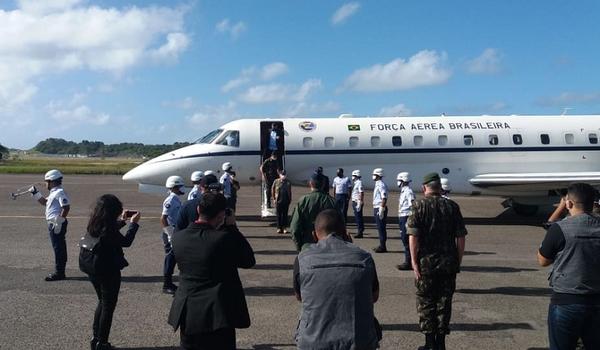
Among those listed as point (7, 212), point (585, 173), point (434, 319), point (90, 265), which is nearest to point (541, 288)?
point (434, 319)

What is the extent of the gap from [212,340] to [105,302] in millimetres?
2236

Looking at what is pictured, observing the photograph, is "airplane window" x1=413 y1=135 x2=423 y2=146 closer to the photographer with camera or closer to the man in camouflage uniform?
the man in camouflage uniform

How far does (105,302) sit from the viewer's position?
5.68 meters

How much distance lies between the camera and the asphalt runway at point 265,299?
614 cm

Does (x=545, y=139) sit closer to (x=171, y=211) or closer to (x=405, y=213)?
(x=405, y=213)

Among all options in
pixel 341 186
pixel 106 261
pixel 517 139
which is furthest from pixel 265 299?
pixel 517 139

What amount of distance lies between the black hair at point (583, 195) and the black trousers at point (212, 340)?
288 centimetres

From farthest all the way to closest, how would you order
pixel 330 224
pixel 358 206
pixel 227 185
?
1. pixel 358 206
2. pixel 227 185
3. pixel 330 224

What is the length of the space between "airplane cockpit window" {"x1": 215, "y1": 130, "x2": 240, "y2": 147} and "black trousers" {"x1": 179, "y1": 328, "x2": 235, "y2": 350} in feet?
43.0

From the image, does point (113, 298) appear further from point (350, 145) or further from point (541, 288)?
point (350, 145)

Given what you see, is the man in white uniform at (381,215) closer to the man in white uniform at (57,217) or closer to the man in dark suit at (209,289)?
the man in white uniform at (57,217)

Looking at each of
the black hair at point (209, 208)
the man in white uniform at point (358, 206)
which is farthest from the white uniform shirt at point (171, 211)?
the man in white uniform at point (358, 206)

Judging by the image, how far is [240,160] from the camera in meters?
16.9

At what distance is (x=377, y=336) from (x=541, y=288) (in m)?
6.08
